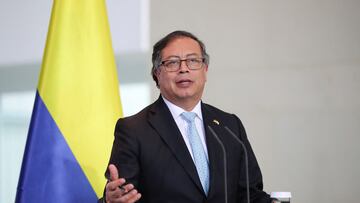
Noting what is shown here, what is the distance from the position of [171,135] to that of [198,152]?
5.5 inches

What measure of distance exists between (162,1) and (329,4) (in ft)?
3.72

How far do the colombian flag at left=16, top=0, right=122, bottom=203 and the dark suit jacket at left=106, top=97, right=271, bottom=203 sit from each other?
615 millimetres

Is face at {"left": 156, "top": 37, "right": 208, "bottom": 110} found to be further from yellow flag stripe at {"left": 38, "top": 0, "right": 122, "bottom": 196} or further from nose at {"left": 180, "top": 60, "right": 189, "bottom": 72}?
yellow flag stripe at {"left": 38, "top": 0, "right": 122, "bottom": 196}

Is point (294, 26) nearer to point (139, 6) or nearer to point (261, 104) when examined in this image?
point (261, 104)

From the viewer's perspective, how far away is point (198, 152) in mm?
2434

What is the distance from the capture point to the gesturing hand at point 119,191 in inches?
78.7

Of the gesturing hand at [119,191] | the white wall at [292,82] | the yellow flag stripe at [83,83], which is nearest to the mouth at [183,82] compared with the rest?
the gesturing hand at [119,191]

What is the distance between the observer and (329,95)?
3607 millimetres

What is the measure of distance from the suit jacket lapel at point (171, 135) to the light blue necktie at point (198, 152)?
0.05 metres

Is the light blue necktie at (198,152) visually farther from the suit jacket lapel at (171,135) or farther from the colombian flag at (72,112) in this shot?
the colombian flag at (72,112)

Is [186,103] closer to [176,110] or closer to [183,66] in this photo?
[176,110]

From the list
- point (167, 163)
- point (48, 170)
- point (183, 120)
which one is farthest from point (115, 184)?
point (48, 170)

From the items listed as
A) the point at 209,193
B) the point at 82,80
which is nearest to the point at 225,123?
the point at 209,193

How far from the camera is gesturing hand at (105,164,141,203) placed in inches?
78.7
